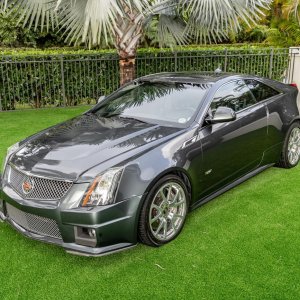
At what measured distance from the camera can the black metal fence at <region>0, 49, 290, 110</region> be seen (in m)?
10.6

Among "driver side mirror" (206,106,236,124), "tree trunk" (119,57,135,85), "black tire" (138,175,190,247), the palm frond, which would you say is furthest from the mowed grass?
"tree trunk" (119,57,135,85)

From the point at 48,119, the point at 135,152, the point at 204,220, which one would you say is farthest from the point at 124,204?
the point at 48,119

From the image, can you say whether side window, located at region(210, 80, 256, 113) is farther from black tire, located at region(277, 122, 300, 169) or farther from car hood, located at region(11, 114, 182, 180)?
black tire, located at region(277, 122, 300, 169)

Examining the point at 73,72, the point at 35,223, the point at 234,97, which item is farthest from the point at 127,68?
the point at 35,223

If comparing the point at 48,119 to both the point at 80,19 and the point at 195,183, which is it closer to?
the point at 80,19

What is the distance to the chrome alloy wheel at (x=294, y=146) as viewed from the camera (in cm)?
550

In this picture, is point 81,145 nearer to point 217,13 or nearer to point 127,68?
point 217,13

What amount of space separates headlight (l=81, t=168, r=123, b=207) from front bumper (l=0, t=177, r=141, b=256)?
6 centimetres

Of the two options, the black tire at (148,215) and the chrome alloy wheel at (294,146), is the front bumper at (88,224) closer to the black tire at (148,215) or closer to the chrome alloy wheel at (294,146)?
the black tire at (148,215)

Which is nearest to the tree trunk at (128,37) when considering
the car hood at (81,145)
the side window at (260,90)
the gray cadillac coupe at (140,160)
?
the gray cadillac coupe at (140,160)

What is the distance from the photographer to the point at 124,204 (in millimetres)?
3178

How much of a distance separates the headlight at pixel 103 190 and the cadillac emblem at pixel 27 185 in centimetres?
53

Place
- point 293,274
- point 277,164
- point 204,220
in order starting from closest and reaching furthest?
point 293,274
point 204,220
point 277,164

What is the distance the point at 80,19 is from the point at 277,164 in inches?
169
